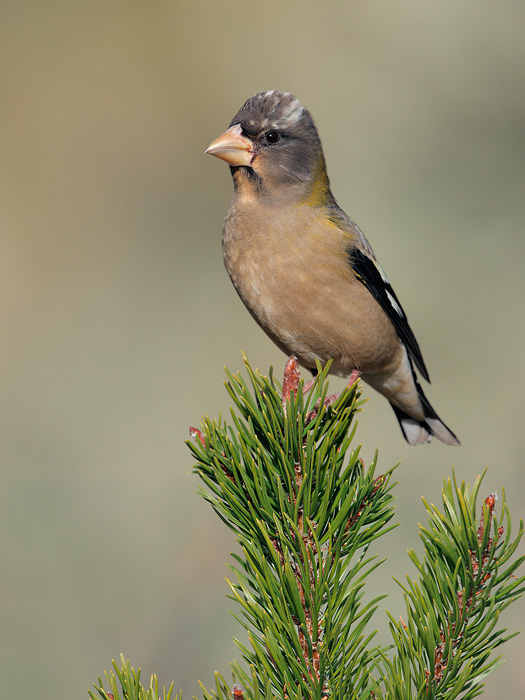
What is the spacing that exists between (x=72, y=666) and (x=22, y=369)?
1934mm

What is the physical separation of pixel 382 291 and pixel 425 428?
1.06m

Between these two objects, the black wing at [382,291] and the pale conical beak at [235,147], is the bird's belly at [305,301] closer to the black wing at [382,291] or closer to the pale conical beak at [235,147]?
the black wing at [382,291]

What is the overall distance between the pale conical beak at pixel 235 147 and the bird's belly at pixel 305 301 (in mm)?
359

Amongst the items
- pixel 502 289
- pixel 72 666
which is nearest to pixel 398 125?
pixel 502 289

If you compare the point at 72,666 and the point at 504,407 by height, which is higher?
the point at 504,407

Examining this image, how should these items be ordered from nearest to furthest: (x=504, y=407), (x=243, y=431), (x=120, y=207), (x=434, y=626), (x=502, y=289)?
(x=434, y=626) < (x=243, y=431) < (x=504, y=407) < (x=502, y=289) < (x=120, y=207)

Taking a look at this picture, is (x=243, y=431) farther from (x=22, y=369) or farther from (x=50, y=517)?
(x=22, y=369)

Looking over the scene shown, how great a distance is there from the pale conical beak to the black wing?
0.57 meters

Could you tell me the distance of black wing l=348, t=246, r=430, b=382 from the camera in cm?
297

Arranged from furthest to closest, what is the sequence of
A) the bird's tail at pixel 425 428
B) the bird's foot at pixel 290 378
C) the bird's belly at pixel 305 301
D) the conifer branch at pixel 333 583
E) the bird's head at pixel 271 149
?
the bird's tail at pixel 425 428 < the bird's head at pixel 271 149 < the bird's belly at pixel 305 301 < the bird's foot at pixel 290 378 < the conifer branch at pixel 333 583

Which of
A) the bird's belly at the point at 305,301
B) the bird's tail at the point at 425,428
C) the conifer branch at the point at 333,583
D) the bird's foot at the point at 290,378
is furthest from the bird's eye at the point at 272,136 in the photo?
the conifer branch at the point at 333,583

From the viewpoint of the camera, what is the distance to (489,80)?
16.2 ft

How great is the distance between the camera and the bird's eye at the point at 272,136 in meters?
3.00

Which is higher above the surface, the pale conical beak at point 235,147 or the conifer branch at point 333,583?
the pale conical beak at point 235,147
